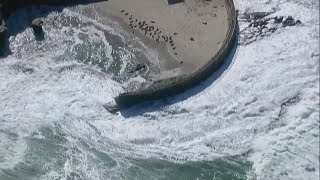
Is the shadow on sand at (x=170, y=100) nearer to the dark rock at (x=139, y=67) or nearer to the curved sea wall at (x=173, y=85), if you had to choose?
the curved sea wall at (x=173, y=85)

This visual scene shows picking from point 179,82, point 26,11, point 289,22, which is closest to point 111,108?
point 179,82

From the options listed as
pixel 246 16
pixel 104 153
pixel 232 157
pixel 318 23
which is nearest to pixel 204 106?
pixel 232 157

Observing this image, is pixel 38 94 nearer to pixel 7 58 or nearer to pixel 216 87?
pixel 7 58

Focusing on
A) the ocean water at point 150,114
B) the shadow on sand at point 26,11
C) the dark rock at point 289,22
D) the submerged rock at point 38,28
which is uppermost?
the shadow on sand at point 26,11

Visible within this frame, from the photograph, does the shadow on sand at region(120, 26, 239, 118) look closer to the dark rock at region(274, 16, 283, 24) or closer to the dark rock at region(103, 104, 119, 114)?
the dark rock at region(103, 104, 119, 114)

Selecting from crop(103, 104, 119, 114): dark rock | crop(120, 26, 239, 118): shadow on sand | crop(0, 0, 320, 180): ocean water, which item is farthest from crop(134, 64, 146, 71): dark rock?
crop(103, 104, 119, 114): dark rock

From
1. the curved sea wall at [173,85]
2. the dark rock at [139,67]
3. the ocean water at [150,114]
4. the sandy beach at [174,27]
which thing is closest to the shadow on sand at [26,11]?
the ocean water at [150,114]

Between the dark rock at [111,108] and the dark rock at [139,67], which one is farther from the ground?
the dark rock at [139,67]
